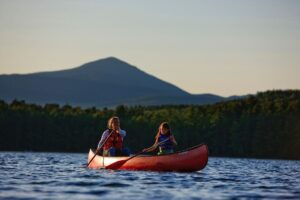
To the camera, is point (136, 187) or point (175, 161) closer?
point (136, 187)

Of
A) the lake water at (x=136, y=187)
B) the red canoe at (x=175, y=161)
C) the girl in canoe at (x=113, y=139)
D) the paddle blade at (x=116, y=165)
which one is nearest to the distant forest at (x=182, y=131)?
the girl in canoe at (x=113, y=139)

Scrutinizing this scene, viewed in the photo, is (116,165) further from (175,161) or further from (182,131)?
(182,131)

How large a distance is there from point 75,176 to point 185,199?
9110 millimetres

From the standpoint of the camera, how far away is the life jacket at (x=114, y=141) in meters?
34.5

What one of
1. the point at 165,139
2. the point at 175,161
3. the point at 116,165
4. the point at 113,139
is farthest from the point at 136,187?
the point at 113,139

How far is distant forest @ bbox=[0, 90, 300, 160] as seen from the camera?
11419cm

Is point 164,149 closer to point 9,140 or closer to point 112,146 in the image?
point 112,146

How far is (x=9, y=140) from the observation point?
115875mm

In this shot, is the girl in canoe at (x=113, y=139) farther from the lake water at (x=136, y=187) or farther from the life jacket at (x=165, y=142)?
the lake water at (x=136, y=187)

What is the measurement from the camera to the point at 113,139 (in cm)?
3478

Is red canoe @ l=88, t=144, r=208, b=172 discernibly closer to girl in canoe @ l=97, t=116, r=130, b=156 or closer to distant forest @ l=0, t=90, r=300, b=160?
girl in canoe @ l=97, t=116, r=130, b=156

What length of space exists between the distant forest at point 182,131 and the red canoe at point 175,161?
3129 inches

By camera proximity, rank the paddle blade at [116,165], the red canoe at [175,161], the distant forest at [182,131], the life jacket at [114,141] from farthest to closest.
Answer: the distant forest at [182,131]
the life jacket at [114,141]
the paddle blade at [116,165]
the red canoe at [175,161]

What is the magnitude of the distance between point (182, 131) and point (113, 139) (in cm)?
8543
